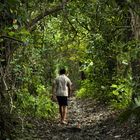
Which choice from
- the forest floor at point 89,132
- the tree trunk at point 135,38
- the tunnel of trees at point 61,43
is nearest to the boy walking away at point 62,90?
the tunnel of trees at point 61,43

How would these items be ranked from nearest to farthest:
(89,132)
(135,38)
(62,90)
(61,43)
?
(89,132) → (135,38) → (62,90) → (61,43)

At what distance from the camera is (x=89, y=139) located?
9.25 metres

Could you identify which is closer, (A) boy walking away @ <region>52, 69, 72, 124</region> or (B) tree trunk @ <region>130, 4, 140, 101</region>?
(B) tree trunk @ <region>130, 4, 140, 101</region>

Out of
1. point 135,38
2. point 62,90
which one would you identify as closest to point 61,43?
point 62,90

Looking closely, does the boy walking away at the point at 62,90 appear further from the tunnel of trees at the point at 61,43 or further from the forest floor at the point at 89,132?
the forest floor at the point at 89,132

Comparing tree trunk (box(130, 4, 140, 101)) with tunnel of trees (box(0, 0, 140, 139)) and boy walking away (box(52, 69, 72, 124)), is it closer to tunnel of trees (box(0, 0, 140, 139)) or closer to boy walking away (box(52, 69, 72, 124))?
tunnel of trees (box(0, 0, 140, 139))

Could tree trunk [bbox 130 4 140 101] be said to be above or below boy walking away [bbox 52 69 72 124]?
above

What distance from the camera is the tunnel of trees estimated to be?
8.15m

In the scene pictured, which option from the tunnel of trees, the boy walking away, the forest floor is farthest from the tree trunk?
the boy walking away

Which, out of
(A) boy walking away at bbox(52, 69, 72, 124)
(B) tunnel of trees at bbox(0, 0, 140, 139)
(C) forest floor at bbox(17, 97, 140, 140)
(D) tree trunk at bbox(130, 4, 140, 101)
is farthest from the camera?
(A) boy walking away at bbox(52, 69, 72, 124)

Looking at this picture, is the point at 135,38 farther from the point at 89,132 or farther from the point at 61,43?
the point at 61,43

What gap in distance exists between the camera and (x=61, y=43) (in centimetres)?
1986

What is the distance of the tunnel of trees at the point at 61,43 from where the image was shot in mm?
8148

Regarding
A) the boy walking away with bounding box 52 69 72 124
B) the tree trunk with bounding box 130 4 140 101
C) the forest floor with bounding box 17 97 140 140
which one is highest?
the tree trunk with bounding box 130 4 140 101
